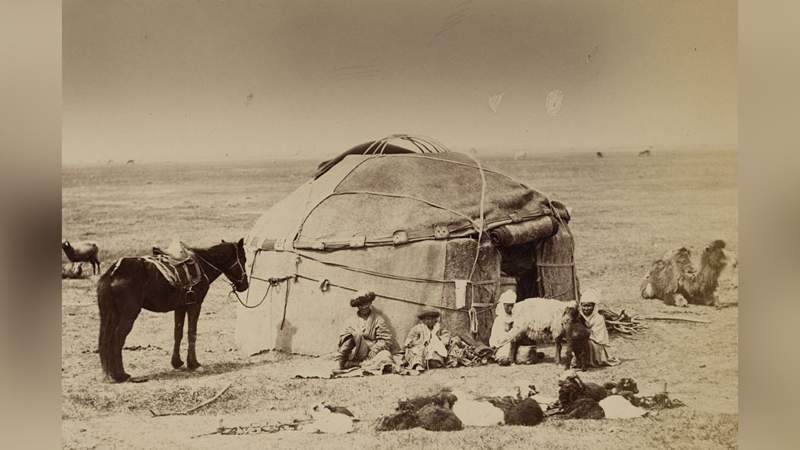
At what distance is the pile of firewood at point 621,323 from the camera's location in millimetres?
4547

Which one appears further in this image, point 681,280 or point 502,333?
point 681,280

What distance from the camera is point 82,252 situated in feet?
14.2

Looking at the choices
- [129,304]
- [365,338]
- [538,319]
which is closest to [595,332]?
[538,319]

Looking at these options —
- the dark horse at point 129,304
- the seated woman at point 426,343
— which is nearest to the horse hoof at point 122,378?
the dark horse at point 129,304

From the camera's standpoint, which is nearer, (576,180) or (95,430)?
(95,430)

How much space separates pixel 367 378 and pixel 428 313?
17.9 inches

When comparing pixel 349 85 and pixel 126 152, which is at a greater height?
pixel 349 85

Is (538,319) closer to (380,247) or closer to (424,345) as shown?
(424,345)

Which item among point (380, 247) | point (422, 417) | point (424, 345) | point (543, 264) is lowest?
point (422, 417)

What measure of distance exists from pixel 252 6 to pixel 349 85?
2.15ft

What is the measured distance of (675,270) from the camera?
4.59 meters

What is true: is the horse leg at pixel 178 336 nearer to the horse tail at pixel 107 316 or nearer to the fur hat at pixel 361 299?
the horse tail at pixel 107 316

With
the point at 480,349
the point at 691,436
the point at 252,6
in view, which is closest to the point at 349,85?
the point at 252,6
